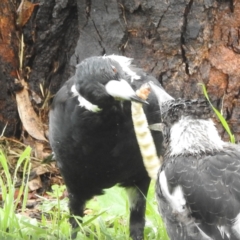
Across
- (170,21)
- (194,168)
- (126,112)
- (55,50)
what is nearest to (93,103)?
(126,112)

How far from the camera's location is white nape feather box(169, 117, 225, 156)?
15.2 feet

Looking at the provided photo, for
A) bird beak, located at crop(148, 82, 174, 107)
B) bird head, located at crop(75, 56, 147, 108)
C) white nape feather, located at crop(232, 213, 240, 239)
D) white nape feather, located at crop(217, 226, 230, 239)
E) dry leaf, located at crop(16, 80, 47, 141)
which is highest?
bird head, located at crop(75, 56, 147, 108)

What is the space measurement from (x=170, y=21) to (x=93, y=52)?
2.04ft

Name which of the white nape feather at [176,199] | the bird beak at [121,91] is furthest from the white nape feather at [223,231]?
the bird beak at [121,91]

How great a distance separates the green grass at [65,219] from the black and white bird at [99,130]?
16cm

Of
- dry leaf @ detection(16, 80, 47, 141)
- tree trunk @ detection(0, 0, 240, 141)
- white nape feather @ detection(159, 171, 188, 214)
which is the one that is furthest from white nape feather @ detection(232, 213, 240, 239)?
dry leaf @ detection(16, 80, 47, 141)

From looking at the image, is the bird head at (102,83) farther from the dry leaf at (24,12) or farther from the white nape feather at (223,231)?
the dry leaf at (24,12)

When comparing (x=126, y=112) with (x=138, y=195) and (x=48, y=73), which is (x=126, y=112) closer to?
(x=138, y=195)

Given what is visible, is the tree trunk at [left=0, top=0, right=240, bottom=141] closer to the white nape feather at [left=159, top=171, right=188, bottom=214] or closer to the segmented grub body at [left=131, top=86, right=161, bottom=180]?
the segmented grub body at [left=131, top=86, right=161, bottom=180]

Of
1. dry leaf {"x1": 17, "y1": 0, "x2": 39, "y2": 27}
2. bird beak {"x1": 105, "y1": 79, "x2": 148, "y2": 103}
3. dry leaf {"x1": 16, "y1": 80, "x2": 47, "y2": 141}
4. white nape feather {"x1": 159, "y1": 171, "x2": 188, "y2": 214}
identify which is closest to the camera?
white nape feather {"x1": 159, "y1": 171, "x2": 188, "y2": 214}

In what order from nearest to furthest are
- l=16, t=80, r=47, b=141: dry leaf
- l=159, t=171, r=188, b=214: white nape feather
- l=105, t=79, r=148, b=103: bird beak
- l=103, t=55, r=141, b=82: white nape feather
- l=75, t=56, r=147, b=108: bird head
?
l=159, t=171, r=188, b=214: white nape feather < l=105, t=79, r=148, b=103: bird beak < l=75, t=56, r=147, b=108: bird head < l=103, t=55, r=141, b=82: white nape feather < l=16, t=80, r=47, b=141: dry leaf

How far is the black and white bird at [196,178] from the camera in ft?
14.6

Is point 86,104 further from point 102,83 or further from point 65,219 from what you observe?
point 65,219

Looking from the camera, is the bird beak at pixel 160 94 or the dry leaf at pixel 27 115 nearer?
the bird beak at pixel 160 94
